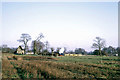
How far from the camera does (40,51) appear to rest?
73375 millimetres

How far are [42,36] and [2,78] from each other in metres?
52.8

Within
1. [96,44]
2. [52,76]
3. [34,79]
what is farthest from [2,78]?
[96,44]

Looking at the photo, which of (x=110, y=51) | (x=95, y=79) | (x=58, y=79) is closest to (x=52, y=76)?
(x=58, y=79)

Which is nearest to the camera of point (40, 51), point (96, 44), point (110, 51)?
point (96, 44)

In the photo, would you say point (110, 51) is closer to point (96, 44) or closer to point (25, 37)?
point (96, 44)

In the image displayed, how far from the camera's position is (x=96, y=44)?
2677 inches

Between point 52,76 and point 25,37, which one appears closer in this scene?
point 52,76

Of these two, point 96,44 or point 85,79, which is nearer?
point 85,79

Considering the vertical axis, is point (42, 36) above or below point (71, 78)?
above

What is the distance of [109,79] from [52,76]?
4.46 meters

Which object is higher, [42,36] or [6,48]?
[42,36]

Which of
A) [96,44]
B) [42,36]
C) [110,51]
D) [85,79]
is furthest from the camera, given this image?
[110,51]

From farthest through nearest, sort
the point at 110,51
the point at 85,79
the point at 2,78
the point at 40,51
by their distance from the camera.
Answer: the point at 110,51 < the point at 40,51 < the point at 2,78 < the point at 85,79

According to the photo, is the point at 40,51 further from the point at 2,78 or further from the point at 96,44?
the point at 2,78
